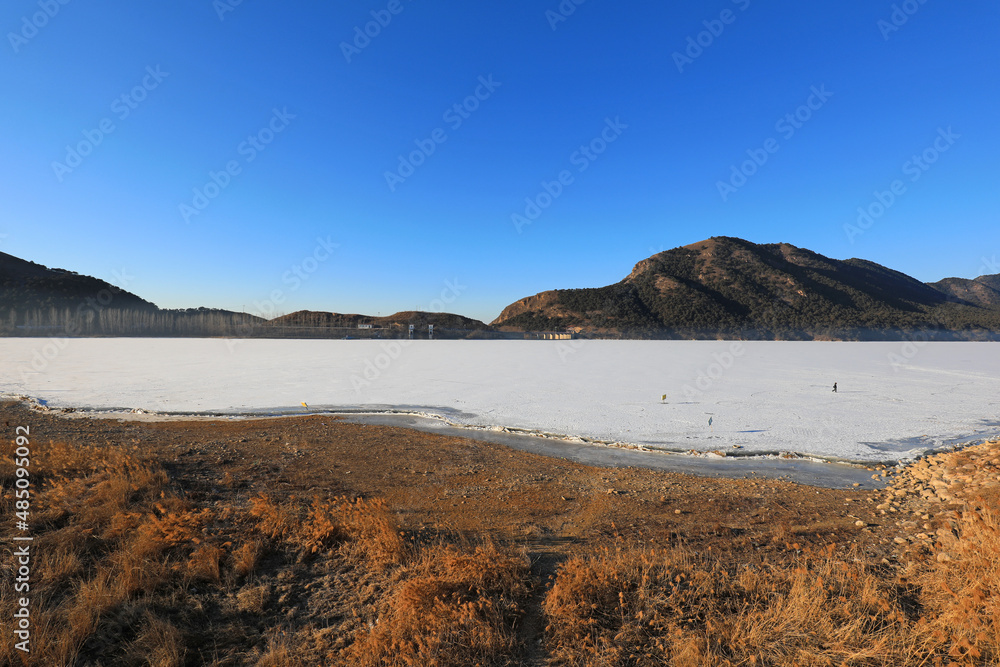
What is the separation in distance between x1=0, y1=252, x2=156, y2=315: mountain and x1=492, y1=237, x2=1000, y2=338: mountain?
93.3 meters

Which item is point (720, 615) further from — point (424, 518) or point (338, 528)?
point (338, 528)

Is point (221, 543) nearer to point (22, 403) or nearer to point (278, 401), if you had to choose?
point (278, 401)

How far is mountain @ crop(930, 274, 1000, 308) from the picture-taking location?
14675cm

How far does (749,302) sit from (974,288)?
131 metres

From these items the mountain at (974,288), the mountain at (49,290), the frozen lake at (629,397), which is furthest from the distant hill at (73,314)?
the mountain at (974,288)

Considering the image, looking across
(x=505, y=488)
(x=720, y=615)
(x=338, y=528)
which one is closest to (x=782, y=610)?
(x=720, y=615)

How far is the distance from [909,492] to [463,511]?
616cm

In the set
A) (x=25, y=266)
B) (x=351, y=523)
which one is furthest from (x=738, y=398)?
(x=25, y=266)

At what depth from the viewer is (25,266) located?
110312 mm

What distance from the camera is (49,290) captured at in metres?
95.5

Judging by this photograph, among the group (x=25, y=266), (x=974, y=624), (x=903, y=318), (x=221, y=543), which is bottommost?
(x=221, y=543)

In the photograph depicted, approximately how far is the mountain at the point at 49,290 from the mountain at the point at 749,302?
9325 centimetres

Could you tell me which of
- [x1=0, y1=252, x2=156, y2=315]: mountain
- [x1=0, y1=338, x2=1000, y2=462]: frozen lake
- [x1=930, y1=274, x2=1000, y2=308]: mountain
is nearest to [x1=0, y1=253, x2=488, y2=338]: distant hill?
[x1=0, y1=252, x2=156, y2=315]: mountain

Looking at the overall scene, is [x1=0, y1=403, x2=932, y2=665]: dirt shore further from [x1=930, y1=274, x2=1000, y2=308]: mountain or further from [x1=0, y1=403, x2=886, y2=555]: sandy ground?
[x1=930, y1=274, x2=1000, y2=308]: mountain
